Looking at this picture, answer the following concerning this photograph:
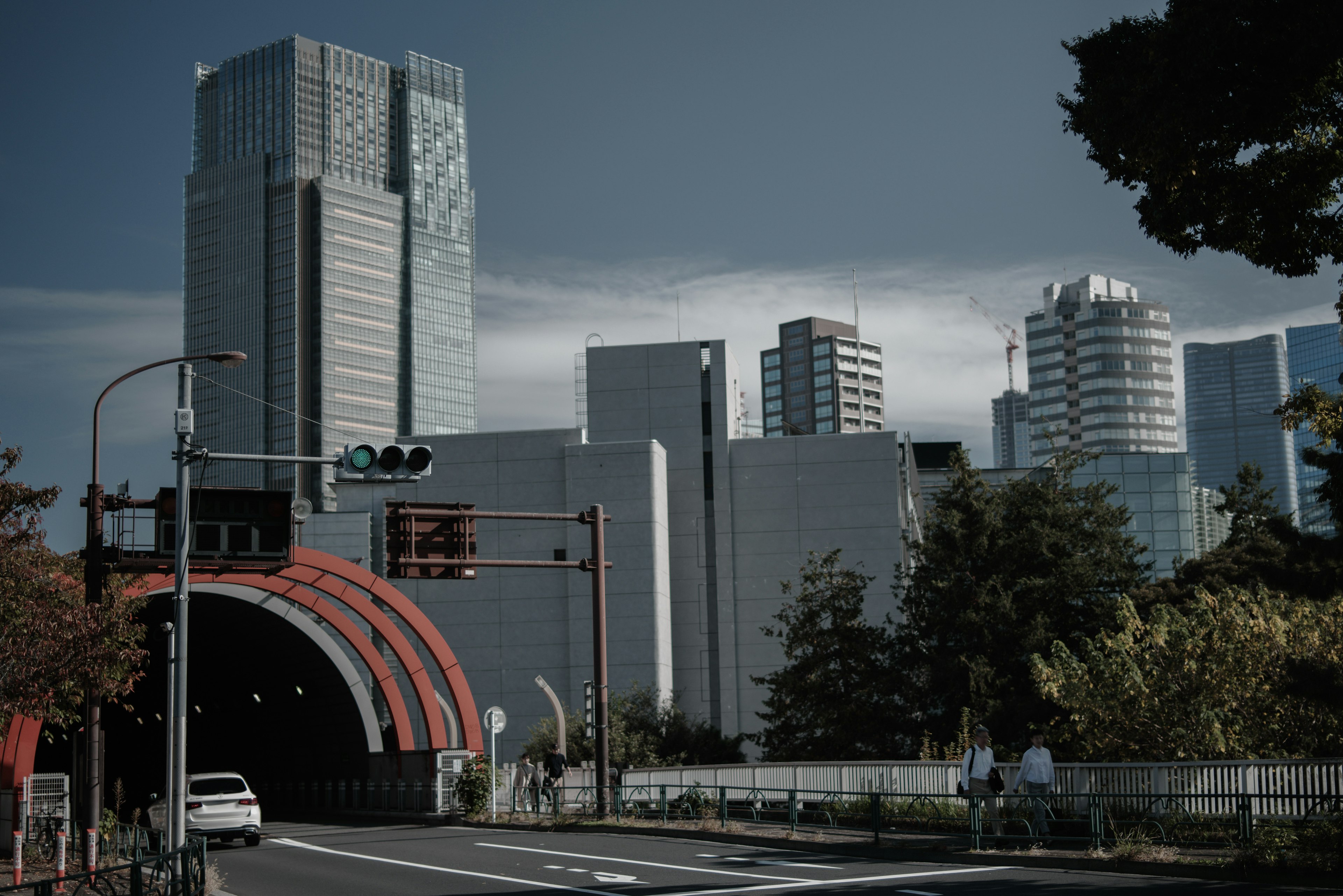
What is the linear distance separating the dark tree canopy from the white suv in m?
21.3

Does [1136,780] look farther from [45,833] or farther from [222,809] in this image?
[45,833]

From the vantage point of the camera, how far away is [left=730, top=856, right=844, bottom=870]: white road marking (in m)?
18.1

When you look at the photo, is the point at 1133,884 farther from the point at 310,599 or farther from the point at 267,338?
the point at 267,338

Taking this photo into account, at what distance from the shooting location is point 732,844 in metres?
22.1

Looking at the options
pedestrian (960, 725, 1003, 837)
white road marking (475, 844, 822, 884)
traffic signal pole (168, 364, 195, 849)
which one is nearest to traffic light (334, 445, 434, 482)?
traffic signal pole (168, 364, 195, 849)

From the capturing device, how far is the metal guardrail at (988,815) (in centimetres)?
1755

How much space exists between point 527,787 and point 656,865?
A: 1306 cm

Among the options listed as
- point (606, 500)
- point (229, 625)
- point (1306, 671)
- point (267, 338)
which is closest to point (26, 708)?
point (1306, 671)

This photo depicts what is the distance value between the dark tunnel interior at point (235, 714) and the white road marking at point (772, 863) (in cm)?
1976

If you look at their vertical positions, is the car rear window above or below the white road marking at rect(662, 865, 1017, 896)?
below

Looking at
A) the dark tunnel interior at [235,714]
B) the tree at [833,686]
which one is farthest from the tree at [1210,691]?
the dark tunnel interior at [235,714]

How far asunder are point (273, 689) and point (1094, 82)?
40.3m

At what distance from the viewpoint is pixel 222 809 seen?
26.8 meters

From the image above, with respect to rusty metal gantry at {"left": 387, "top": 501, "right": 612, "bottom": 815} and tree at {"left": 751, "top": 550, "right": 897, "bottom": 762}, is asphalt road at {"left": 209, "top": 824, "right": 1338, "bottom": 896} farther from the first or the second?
tree at {"left": 751, "top": 550, "right": 897, "bottom": 762}
